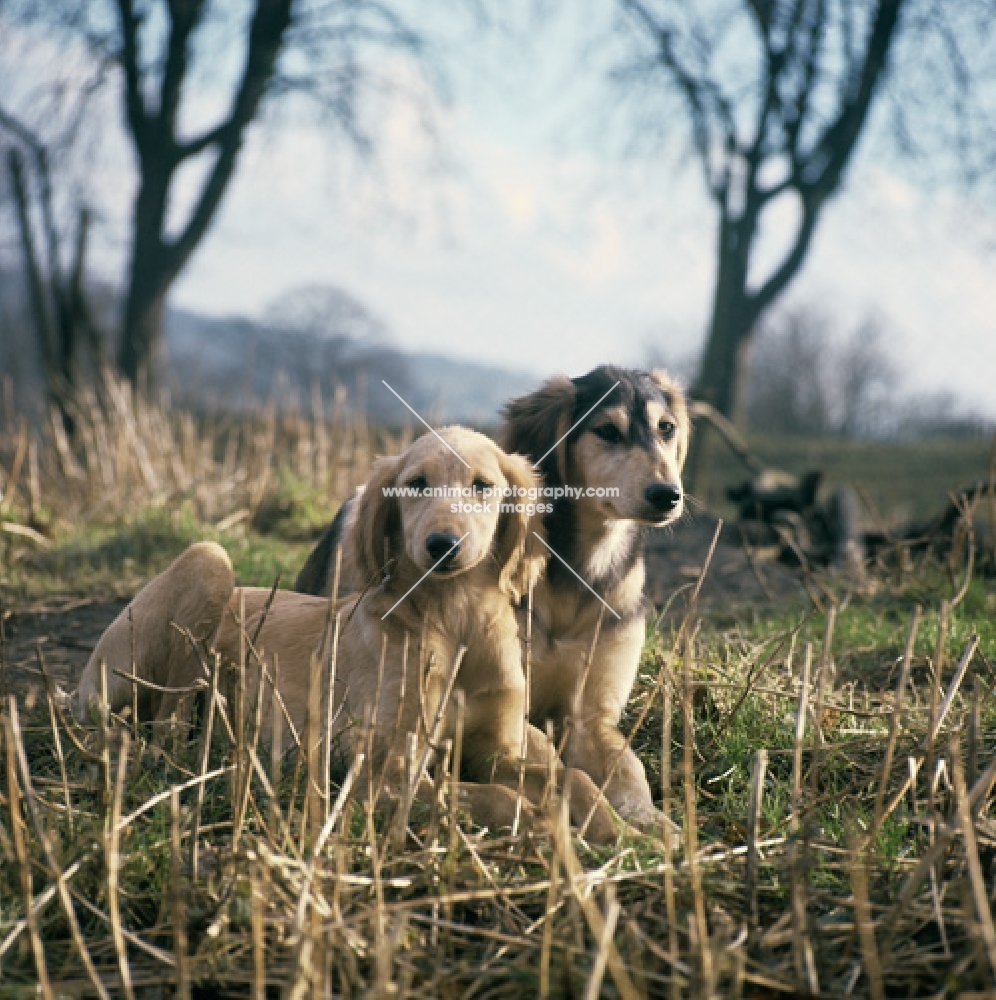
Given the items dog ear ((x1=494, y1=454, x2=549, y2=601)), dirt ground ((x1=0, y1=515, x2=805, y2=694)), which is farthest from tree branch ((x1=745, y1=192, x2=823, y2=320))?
dog ear ((x1=494, y1=454, x2=549, y2=601))

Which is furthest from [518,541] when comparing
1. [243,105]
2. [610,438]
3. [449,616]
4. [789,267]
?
[243,105]

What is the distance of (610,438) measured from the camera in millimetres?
4180

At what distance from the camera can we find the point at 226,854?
2.62 metres

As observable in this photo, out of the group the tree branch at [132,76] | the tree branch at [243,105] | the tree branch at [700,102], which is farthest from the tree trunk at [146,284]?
the tree branch at [700,102]

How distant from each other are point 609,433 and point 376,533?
1.08 m

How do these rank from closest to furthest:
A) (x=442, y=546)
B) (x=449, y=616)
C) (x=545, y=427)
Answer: (x=442, y=546), (x=449, y=616), (x=545, y=427)

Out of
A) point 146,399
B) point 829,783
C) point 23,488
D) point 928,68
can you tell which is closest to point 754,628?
point 829,783

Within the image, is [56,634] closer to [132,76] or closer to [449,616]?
[449,616]

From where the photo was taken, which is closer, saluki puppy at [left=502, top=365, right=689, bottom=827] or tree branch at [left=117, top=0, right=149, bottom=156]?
saluki puppy at [left=502, top=365, right=689, bottom=827]

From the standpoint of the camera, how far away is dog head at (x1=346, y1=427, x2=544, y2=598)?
3350 mm

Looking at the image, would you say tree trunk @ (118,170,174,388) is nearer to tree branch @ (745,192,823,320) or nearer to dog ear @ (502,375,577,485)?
tree branch @ (745,192,823,320)

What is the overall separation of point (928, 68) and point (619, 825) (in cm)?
1330

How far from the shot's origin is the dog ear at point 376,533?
11.9ft

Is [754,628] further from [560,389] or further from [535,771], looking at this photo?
[535,771]
